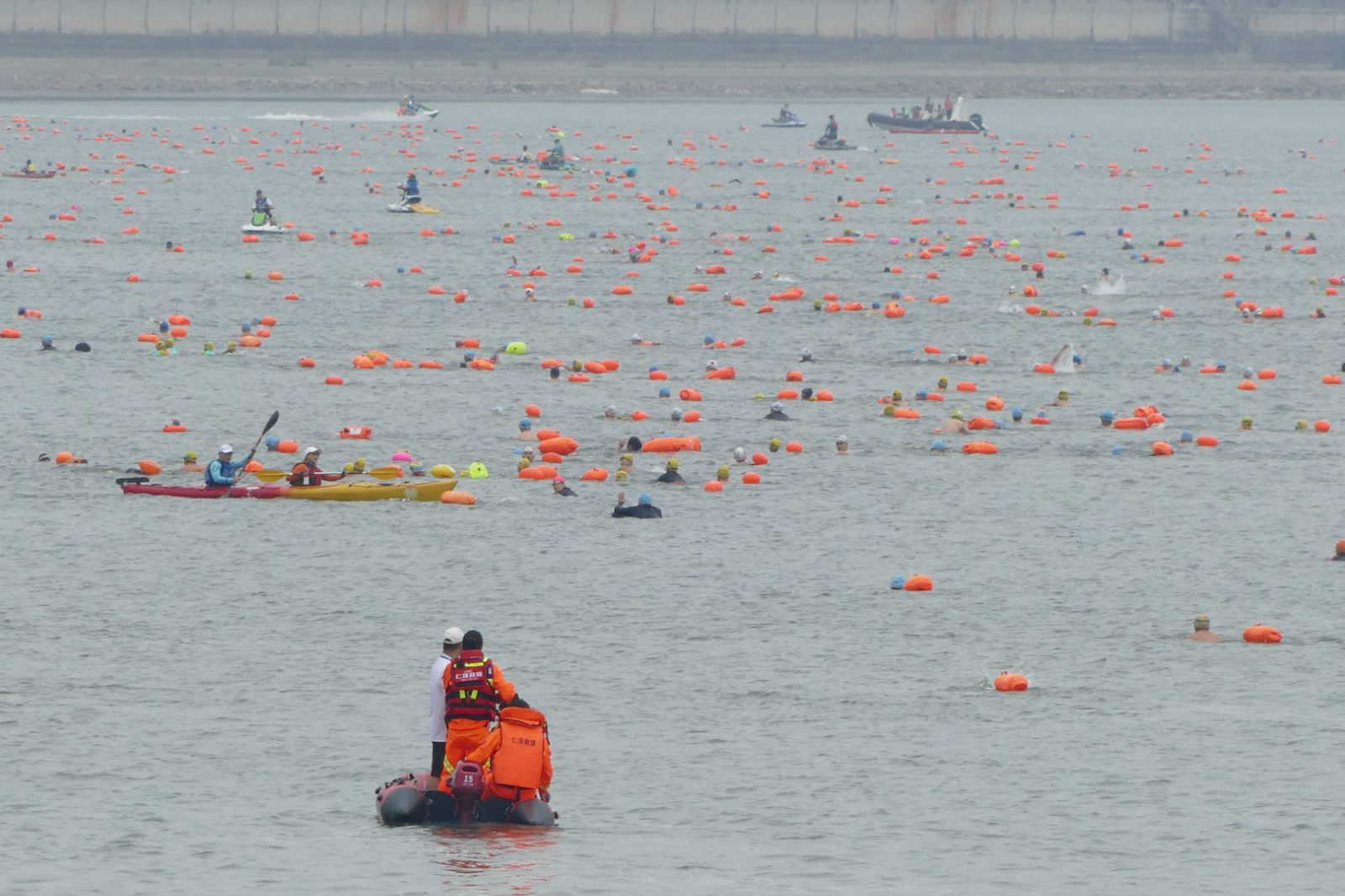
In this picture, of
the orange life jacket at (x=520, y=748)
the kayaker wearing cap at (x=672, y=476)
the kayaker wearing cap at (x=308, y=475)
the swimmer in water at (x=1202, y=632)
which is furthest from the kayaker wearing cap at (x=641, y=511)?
the orange life jacket at (x=520, y=748)

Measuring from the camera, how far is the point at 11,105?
539 feet

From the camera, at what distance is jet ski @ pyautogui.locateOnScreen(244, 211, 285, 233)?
269 ft

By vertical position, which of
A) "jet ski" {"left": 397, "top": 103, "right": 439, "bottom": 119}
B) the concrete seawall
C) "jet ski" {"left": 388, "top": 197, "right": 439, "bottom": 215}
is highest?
the concrete seawall

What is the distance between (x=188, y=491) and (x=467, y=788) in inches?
674

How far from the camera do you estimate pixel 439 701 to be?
2345cm

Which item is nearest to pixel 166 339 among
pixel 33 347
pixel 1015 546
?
pixel 33 347

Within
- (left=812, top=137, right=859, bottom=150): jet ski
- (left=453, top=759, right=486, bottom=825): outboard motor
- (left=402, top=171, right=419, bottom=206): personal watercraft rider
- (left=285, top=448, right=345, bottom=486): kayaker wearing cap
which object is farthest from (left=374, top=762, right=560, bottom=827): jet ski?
(left=812, top=137, right=859, bottom=150): jet ski

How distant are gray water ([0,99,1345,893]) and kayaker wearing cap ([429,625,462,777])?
93 cm

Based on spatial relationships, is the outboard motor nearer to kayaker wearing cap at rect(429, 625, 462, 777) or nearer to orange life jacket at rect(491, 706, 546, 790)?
orange life jacket at rect(491, 706, 546, 790)

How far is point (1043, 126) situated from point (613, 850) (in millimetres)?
153021

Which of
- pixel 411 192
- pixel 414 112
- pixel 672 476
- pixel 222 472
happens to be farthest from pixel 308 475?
pixel 414 112

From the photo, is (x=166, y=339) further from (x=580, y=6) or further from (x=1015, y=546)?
(x=580, y=6)

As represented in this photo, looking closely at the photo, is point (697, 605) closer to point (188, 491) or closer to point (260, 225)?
point (188, 491)

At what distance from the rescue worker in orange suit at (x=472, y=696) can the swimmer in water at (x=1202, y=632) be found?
11.0 metres
